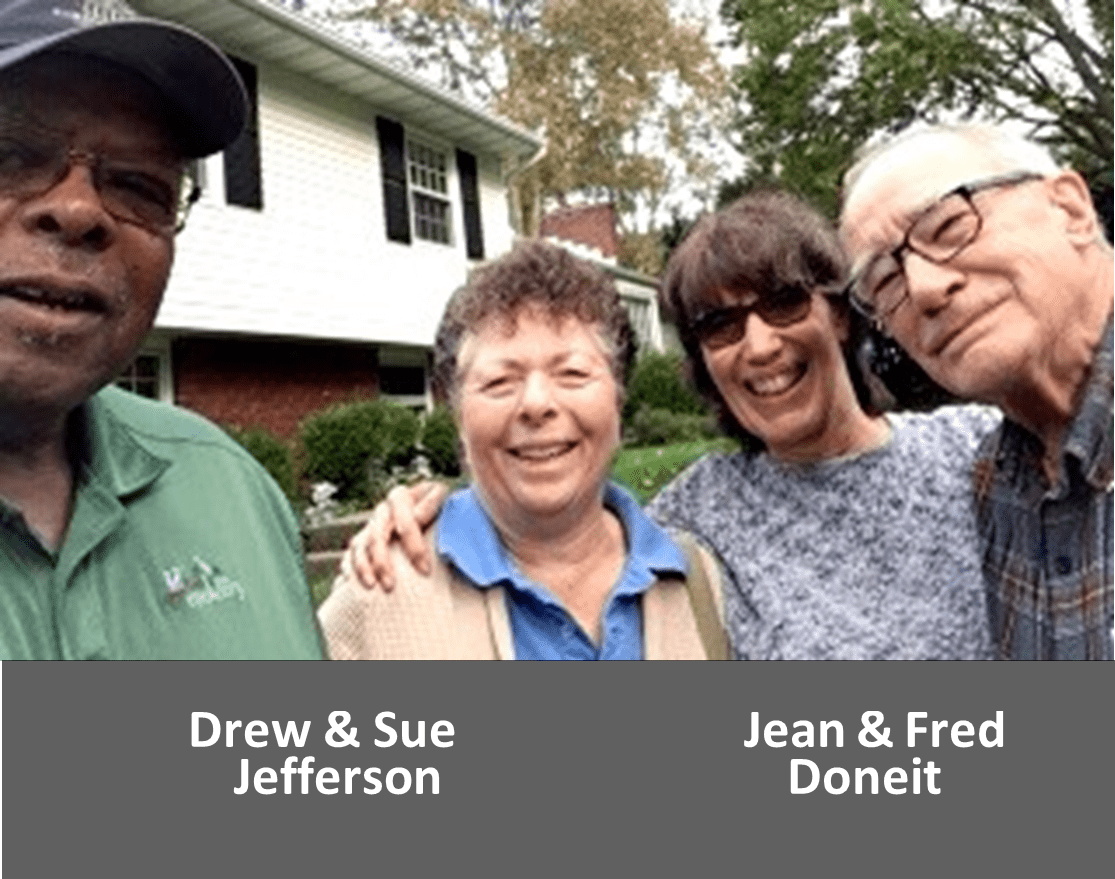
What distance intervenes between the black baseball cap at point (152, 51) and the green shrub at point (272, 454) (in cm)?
956

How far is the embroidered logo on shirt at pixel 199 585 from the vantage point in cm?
184

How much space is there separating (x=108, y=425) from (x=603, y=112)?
1243 inches

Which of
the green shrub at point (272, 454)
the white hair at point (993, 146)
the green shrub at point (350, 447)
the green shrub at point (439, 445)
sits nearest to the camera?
the white hair at point (993, 146)

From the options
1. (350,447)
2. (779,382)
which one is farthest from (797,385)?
(350,447)

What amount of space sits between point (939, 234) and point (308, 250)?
40.6ft

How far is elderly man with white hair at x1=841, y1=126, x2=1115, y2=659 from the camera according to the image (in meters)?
2.00

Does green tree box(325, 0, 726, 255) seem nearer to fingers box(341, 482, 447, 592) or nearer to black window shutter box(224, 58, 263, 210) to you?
black window shutter box(224, 58, 263, 210)

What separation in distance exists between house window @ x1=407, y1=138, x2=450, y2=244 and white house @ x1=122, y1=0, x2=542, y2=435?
0.02 m

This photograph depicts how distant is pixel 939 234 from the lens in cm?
209

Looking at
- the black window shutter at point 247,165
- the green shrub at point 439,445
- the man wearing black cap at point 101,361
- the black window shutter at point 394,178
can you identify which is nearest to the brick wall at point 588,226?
the black window shutter at point 394,178

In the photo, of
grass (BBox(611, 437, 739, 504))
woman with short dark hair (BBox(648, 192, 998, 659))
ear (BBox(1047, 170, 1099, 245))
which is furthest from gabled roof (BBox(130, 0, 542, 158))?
ear (BBox(1047, 170, 1099, 245))

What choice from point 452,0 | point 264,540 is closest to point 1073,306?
point 264,540

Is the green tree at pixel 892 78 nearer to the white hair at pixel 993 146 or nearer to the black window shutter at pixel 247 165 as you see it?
the black window shutter at pixel 247 165
